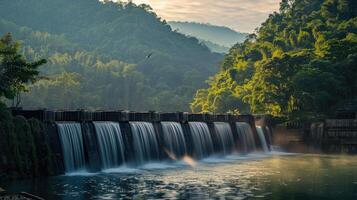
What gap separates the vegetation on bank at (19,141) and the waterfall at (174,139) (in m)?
18.8

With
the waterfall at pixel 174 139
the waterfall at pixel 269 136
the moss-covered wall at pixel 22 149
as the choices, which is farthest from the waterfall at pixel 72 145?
the waterfall at pixel 269 136

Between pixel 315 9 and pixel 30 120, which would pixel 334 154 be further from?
pixel 315 9

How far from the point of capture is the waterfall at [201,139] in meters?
66.0

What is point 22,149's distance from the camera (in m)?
41.7

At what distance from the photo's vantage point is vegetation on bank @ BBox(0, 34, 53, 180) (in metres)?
40.6

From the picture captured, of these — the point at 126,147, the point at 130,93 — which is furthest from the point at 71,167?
the point at 130,93

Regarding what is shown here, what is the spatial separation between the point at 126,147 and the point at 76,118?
21.7ft

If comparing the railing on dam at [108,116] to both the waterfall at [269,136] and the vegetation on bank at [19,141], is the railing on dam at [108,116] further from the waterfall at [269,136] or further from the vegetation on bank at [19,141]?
the waterfall at [269,136]

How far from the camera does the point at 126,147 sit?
53406mm

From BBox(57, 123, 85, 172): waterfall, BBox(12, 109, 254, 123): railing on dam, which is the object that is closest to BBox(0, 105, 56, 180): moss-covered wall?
BBox(12, 109, 254, 123): railing on dam

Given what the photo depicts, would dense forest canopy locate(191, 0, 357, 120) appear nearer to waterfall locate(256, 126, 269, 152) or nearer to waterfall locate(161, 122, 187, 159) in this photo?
waterfall locate(256, 126, 269, 152)

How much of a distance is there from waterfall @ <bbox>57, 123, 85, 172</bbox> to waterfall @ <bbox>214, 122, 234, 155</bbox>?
28.0 m

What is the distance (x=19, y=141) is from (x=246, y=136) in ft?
145

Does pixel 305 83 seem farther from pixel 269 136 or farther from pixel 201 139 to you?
pixel 201 139
